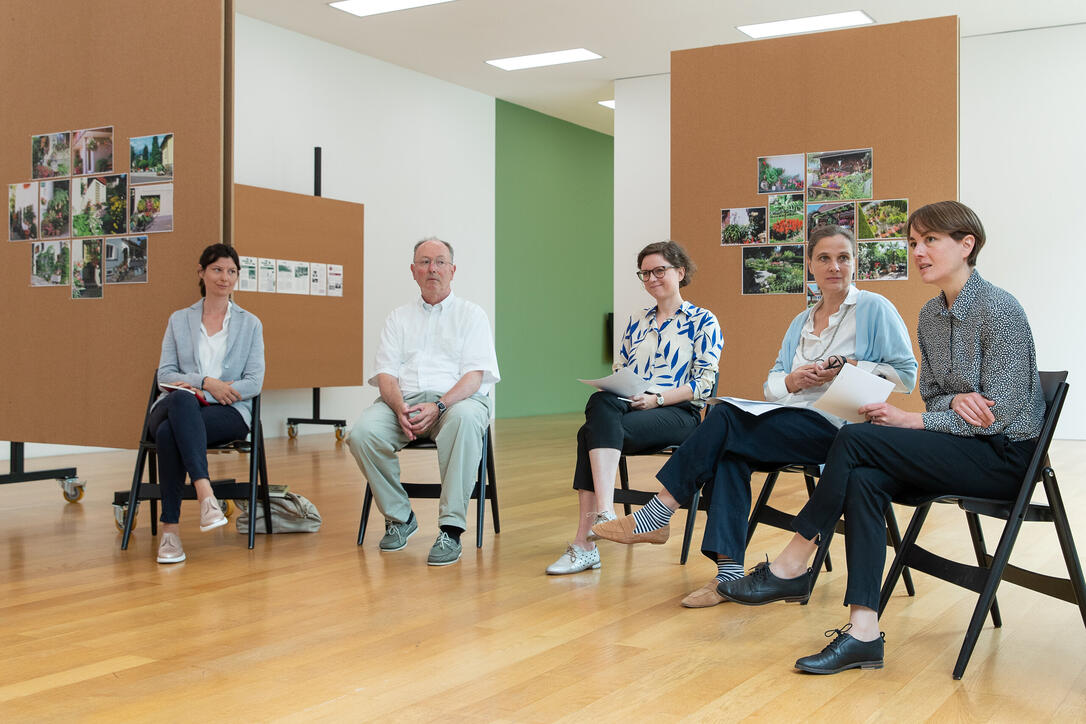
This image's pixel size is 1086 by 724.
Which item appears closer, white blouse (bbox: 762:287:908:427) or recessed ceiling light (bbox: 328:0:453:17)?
white blouse (bbox: 762:287:908:427)

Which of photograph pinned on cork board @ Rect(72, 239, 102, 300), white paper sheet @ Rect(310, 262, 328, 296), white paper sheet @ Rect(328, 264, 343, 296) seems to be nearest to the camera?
photograph pinned on cork board @ Rect(72, 239, 102, 300)

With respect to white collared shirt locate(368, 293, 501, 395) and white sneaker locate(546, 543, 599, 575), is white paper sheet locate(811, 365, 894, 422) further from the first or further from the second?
white collared shirt locate(368, 293, 501, 395)

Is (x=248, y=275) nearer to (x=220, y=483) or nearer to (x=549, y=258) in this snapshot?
(x=220, y=483)

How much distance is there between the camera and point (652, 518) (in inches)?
123

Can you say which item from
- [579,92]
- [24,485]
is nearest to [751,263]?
[24,485]

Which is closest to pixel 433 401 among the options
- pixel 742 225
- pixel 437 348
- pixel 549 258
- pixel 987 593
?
pixel 437 348

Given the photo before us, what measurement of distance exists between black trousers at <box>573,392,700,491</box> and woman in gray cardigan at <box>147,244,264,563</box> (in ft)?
4.42

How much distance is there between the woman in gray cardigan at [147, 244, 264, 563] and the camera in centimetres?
384

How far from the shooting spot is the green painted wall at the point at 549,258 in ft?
38.1

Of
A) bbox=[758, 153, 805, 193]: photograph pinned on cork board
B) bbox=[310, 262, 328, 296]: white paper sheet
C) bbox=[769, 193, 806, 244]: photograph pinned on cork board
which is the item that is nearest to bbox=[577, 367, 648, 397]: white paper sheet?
bbox=[769, 193, 806, 244]: photograph pinned on cork board

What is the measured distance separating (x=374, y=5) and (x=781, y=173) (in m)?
3.99

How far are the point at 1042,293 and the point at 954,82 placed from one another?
423 cm

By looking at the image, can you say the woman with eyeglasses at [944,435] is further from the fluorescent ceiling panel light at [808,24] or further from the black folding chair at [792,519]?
the fluorescent ceiling panel light at [808,24]

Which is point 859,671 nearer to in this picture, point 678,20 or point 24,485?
point 24,485
